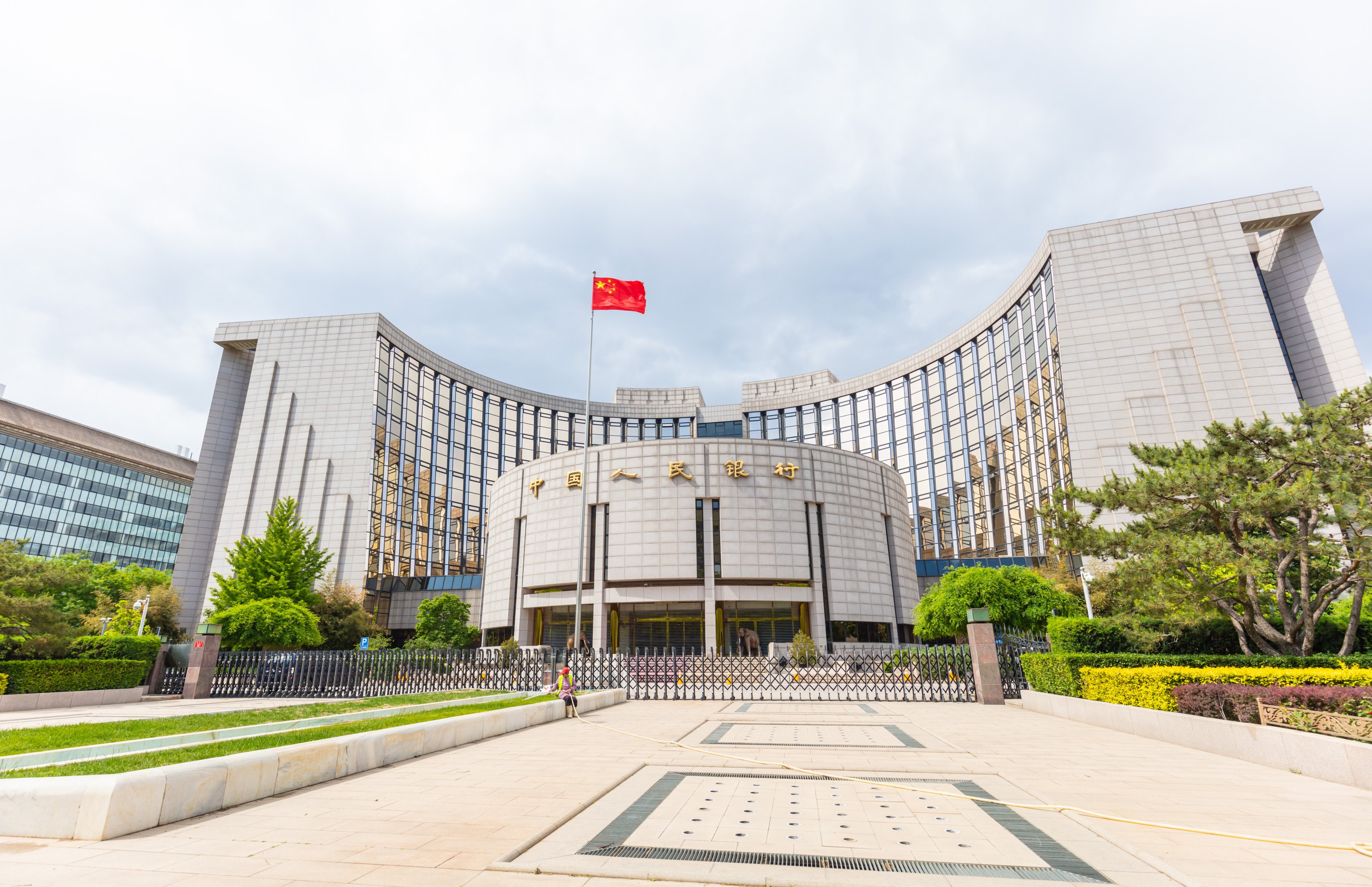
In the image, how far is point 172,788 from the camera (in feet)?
21.7

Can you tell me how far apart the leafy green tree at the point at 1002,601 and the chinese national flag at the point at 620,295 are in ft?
71.2

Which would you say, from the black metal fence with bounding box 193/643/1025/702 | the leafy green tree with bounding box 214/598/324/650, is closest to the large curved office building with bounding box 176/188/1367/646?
the leafy green tree with bounding box 214/598/324/650

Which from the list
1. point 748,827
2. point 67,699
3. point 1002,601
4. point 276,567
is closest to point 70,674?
point 67,699

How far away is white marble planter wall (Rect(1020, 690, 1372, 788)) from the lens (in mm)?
8586

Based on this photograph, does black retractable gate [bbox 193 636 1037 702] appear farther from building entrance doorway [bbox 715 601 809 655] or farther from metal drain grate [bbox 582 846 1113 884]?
building entrance doorway [bbox 715 601 809 655]

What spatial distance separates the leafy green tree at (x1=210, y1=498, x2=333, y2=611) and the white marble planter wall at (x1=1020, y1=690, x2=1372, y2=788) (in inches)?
1753

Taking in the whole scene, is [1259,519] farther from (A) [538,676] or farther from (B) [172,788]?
(A) [538,676]

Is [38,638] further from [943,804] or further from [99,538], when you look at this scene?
[99,538]

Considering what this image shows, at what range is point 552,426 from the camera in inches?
3088

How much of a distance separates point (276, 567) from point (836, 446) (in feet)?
176

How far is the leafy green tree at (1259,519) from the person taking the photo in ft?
53.3

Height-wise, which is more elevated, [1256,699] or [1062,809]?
[1256,699]

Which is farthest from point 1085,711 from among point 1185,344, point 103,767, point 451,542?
point 451,542

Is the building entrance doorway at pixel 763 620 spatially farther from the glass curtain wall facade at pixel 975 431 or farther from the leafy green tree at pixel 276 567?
the leafy green tree at pixel 276 567
